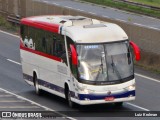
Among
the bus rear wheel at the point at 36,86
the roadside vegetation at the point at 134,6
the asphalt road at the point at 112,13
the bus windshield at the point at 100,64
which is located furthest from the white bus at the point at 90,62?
the roadside vegetation at the point at 134,6

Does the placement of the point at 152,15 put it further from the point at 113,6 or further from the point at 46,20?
the point at 46,20

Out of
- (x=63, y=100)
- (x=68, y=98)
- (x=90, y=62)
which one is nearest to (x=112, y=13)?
(x=63, y=100)

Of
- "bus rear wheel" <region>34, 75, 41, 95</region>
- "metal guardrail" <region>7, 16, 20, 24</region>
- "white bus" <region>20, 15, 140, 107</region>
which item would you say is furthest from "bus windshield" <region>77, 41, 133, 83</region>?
"metal guardrail" <region>7, 16, 20, 24</region>

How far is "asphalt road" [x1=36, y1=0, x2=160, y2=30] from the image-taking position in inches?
1939

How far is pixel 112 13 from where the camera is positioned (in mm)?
54125

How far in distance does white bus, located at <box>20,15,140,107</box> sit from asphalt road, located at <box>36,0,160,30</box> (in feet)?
74.8

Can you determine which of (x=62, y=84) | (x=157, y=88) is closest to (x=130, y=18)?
(x=157, y=88)

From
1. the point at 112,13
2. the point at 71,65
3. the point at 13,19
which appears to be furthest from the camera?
the point at 112,13

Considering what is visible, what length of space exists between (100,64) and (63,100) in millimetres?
3328

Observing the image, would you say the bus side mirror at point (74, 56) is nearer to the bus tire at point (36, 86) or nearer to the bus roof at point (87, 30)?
the bus roof at point (87, 30)

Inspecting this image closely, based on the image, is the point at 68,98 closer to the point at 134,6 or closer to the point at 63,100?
the point at 63,100

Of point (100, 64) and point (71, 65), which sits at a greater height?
point (100, 64)

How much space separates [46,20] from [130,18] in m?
25.1

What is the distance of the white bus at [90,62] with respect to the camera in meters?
22.8
